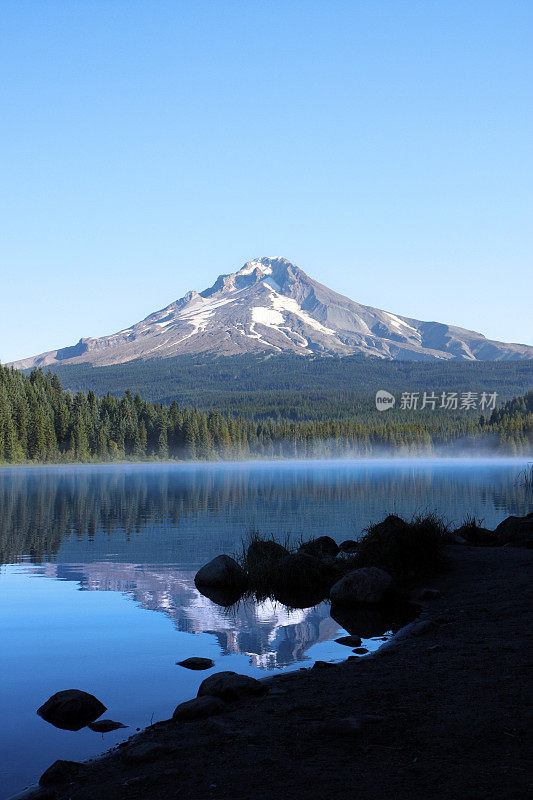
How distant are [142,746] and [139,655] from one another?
213 inches

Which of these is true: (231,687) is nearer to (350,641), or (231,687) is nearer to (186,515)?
(350,641)

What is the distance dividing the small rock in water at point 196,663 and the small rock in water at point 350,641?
305 cm

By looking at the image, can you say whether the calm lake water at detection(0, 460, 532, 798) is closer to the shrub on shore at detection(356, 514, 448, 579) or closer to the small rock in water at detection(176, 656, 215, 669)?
the small rock in water at detection(176, 656, 215, 669)

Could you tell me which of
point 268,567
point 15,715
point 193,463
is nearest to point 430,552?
point 268,567

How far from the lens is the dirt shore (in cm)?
705

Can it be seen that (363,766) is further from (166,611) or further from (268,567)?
(268,567)

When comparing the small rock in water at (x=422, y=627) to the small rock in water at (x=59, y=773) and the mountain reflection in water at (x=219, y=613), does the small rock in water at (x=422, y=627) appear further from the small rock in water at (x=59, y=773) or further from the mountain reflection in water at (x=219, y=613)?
the small rock in water at (x=59, y=773)

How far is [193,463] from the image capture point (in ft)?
589

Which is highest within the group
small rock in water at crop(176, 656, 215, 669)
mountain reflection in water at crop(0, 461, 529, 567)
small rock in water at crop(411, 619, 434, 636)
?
small rock in water at crop(411, 619, 434, 636)

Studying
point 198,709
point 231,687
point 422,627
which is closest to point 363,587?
point 422,627

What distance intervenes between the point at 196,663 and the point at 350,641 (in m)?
3.58

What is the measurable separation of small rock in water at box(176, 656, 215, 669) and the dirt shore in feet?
6.02

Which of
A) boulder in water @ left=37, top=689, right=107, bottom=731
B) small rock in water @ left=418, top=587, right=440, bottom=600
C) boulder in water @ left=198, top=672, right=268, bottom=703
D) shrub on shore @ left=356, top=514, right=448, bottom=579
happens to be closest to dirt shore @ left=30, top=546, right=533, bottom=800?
boulder in water @ left=198, top=672, right=268, bottom=703

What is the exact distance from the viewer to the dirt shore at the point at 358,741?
7051 millimetres
